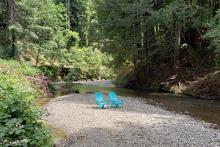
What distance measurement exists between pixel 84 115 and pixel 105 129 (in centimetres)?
306

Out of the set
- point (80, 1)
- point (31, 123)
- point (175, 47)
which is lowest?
point (31, 123)

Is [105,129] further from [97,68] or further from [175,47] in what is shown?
[97,68]

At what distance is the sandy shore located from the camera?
9258 mm

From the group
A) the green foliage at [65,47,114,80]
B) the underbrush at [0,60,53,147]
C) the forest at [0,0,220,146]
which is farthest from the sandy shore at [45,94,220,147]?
the green foliage at [65,47,114,80]

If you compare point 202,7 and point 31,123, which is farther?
point 202,7

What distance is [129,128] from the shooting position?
11.1 m

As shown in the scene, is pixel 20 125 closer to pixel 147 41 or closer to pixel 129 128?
pixel 129 128

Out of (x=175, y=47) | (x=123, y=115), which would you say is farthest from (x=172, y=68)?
(x=123, y=115)

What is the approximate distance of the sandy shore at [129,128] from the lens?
926cm

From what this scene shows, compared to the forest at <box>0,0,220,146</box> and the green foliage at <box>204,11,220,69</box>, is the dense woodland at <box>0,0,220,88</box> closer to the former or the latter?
the forest at <box>0,0,220,146</box>

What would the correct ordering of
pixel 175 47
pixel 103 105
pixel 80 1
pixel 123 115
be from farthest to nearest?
pixel 80 1 < pixel 175 47 < pixel 103 105 < pixel 123 115

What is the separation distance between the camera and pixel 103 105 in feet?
52.7

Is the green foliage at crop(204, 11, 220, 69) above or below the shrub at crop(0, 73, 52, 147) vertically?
above

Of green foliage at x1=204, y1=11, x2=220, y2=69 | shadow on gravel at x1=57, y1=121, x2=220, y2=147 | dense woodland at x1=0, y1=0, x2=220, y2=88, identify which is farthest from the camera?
dense woodland at x1=0, y1=0, x2=220, y2=88
